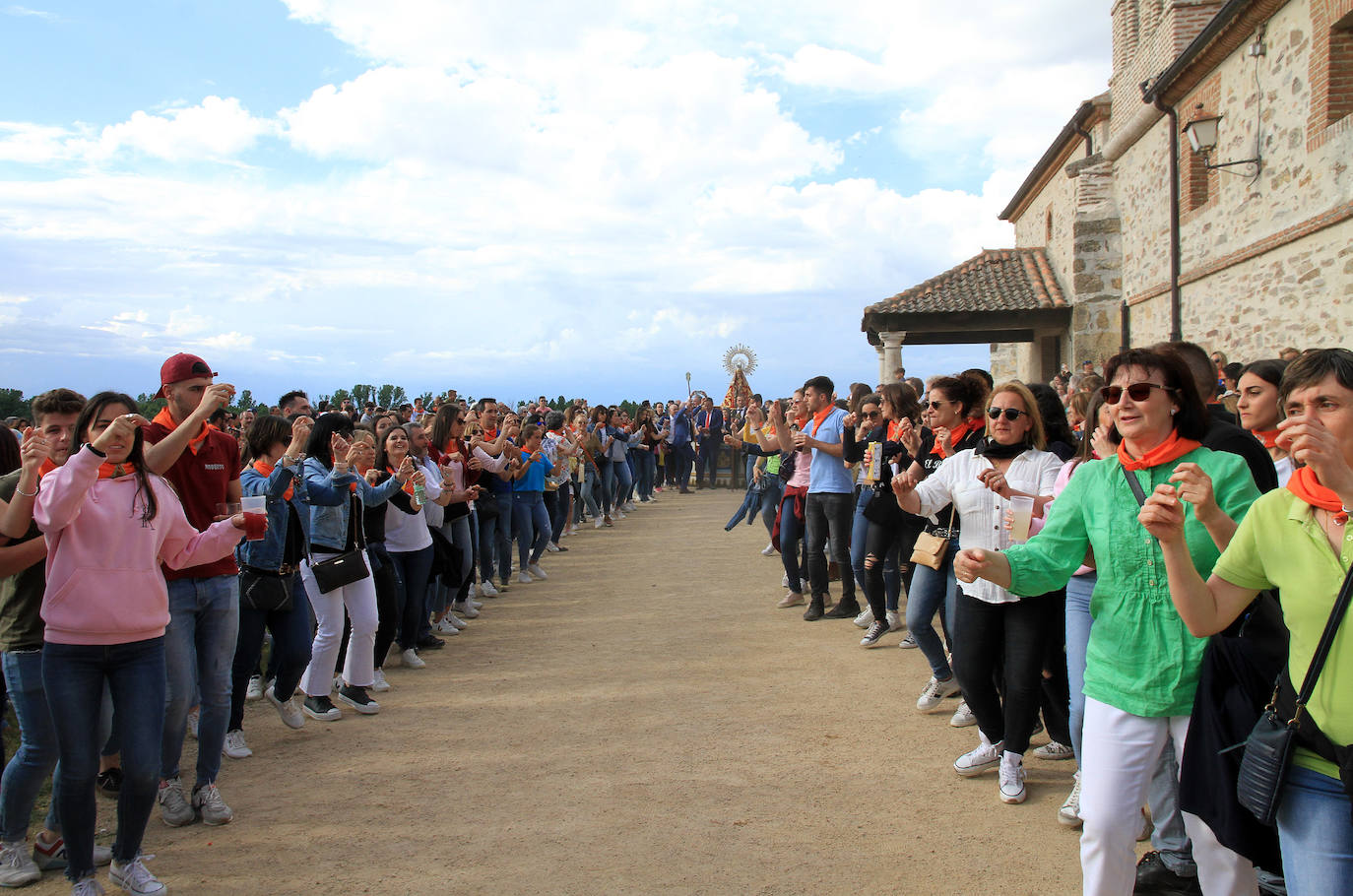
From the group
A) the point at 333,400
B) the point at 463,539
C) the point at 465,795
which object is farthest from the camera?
the point at 333,400

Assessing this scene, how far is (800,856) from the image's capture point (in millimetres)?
3965

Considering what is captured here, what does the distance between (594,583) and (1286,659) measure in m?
9.10

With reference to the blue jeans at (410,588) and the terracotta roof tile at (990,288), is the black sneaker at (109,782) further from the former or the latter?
the terracotta roof tile at (990,288)

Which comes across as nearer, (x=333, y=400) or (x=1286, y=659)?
(x=1286, y=659)

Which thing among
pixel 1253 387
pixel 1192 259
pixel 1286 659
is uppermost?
pixel 1192 259

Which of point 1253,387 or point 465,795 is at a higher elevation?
point 1253,387

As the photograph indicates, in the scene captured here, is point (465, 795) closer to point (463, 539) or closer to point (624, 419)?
point (463, 539)

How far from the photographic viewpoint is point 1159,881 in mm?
3707

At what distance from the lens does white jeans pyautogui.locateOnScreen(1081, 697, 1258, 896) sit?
2877 millimetres

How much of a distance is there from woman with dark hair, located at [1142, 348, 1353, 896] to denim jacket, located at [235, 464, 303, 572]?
4.54 m

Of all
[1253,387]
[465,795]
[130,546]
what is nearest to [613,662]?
[465,795]

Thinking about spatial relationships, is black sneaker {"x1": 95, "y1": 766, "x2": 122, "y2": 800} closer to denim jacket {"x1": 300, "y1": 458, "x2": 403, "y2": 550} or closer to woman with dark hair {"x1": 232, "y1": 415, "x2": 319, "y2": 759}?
woman with dark hair {"x1": 232, "y1": 415, "x2": 319, "y2": 759}

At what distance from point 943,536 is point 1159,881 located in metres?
2.01

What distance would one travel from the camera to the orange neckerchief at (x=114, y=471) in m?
3.74
